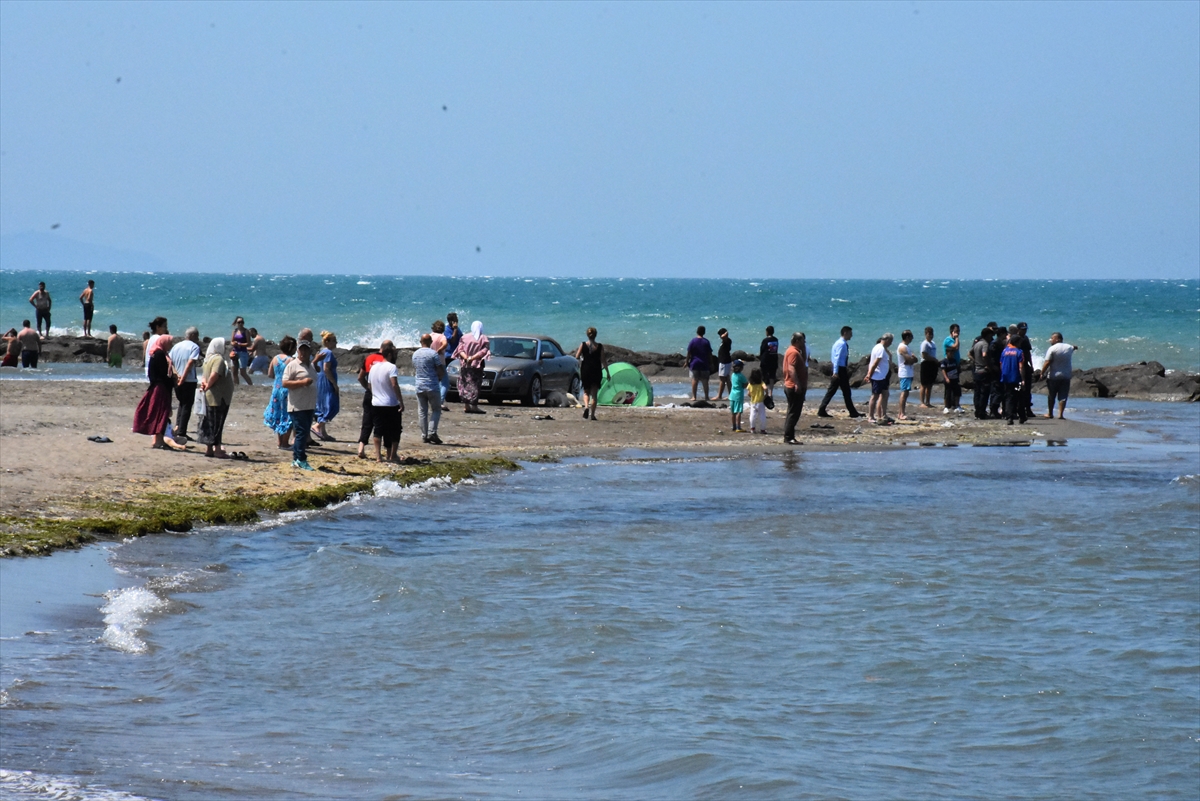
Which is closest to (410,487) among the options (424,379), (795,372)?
(424,379)

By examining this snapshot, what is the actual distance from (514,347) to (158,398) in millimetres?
11837

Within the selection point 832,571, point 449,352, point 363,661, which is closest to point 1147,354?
point 449,352

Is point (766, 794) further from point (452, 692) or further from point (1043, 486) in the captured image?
point (1043, 486)

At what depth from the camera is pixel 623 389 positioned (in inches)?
1198

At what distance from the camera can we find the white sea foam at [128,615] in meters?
9.27

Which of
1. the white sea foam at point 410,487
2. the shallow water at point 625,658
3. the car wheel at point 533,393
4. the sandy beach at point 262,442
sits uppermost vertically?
the car wheel at point 533,393

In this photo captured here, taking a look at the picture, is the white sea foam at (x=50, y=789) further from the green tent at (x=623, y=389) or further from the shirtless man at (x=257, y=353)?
the shirtless man at (x=257, y=353)

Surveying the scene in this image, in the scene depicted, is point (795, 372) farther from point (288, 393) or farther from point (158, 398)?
point (158, 398)

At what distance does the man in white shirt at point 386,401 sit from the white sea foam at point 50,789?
11.0 metres

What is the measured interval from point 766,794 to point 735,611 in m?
4.13

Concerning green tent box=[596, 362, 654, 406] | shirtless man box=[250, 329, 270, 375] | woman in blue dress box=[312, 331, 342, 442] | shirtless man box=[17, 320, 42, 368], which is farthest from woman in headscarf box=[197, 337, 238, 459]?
shirtless man box=[17, 320, 42, 368]

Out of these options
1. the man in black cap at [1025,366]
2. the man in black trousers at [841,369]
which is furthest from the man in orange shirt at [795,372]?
the man in black cap at [1025,366]

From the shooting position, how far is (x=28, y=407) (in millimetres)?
22188

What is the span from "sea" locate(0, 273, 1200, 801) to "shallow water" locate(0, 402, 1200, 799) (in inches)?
1.3
